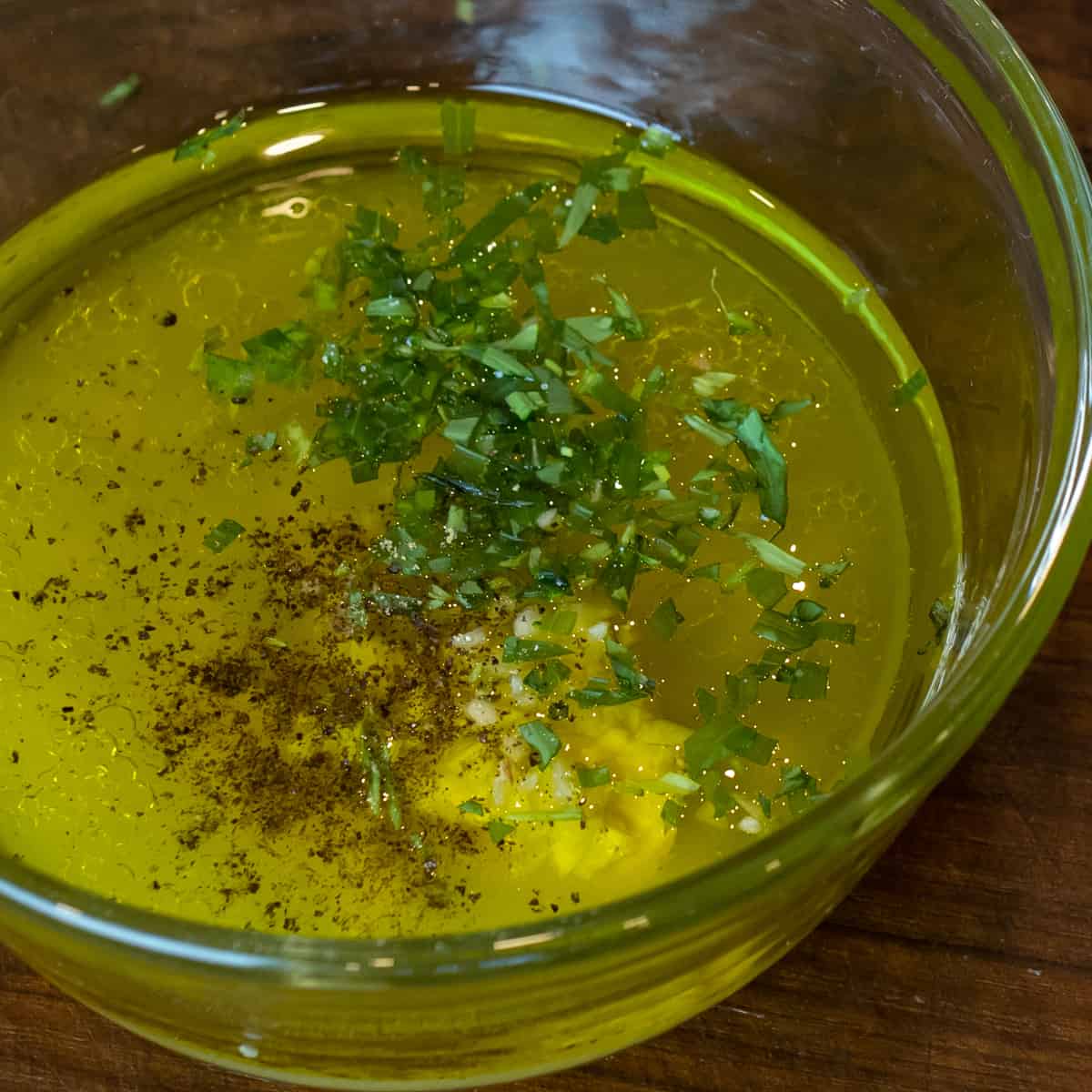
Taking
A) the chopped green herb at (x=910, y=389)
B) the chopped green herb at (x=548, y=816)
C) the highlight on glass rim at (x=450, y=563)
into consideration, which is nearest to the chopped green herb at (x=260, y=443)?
the highlight on glass rim at (x=450, y=563)

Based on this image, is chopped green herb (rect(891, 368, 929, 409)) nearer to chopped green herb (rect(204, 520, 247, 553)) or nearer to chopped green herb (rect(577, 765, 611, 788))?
chopped green herb (rect(577, 765, 611, 788))

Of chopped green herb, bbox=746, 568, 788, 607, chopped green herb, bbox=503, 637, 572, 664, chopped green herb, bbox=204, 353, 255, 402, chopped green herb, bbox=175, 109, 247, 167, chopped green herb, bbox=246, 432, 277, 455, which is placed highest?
chopped green herb, bbox=175, 109, 247, 167

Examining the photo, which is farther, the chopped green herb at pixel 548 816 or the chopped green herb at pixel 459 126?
the chopped green herb at pixel 459 126

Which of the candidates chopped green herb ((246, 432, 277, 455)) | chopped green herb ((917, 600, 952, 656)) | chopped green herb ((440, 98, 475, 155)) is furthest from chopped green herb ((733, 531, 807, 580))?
chopped green herb ((440, 98, 475, 155))

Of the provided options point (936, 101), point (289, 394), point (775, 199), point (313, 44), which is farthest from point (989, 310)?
point (313, 44)

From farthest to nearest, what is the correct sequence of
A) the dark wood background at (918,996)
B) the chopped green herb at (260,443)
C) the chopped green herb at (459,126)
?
1. the chopped green herb at (459,126)
2. the chopped green herb at (260,443)
3. the dark wood background at (918,996)

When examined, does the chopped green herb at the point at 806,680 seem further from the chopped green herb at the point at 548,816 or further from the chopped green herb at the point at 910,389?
the chopped green herb at the point at 910,389

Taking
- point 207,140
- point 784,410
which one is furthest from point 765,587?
point 207,140
